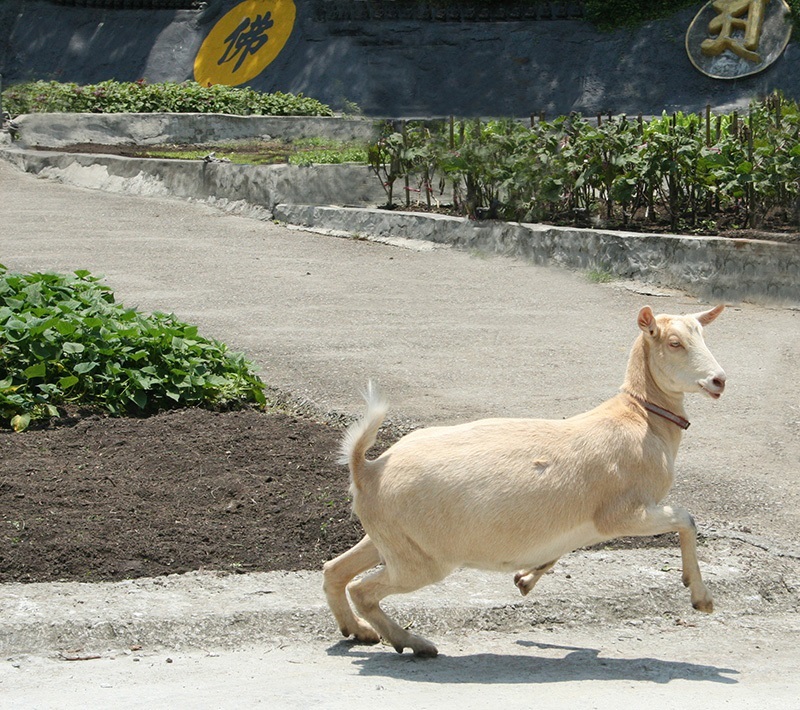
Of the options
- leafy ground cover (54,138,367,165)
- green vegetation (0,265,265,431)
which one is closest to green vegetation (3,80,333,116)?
leafy ground cover (54,138,367,165)

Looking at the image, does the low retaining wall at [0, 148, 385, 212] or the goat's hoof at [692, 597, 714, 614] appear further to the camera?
the low retaining wall at [0, 148, 385, 212]

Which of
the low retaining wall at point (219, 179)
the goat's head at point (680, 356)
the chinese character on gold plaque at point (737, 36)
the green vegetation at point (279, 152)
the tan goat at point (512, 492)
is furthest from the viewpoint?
the chinese character on gold plaque at point (737, 36)

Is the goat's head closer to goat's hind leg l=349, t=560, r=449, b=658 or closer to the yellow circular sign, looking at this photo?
goat's hind leg l=349, t=560, r=449, b=658

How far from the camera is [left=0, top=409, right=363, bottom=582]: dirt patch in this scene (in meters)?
4.98

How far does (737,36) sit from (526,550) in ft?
79.4

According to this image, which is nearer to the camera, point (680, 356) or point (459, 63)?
point (680, 356)

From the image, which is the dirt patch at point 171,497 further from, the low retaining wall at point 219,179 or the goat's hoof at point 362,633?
the low retaining wall at point 219,179

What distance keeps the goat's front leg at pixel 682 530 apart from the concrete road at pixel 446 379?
26 centimetres

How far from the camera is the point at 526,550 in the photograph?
4.16 metres

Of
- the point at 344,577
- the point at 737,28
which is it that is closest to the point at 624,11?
the point at 737,28

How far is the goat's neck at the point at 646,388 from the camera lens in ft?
14.5

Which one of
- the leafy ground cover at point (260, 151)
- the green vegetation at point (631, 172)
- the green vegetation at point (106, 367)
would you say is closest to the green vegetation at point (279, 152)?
the leafy ground cover at point (260, 151)

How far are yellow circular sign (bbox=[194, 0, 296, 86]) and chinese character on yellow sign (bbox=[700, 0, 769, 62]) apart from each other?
10.9 meters

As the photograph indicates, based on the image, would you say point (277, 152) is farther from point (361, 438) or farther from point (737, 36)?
point (361, 438)
